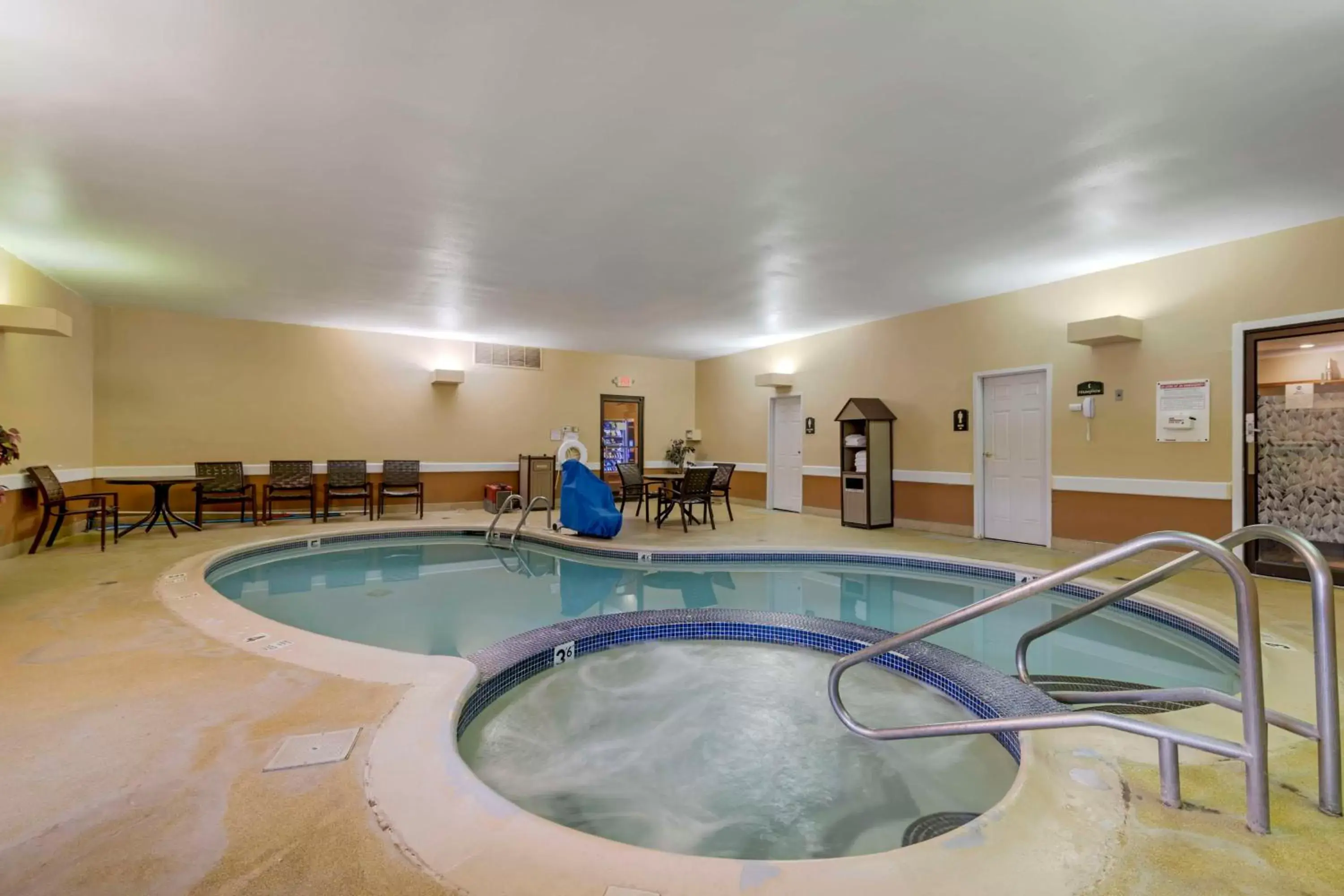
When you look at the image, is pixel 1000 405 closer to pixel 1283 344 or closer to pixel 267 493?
pixel 1283 344

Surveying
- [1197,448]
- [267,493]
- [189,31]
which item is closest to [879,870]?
[189,31]

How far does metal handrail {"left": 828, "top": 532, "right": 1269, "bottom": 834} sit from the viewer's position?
1487 mm

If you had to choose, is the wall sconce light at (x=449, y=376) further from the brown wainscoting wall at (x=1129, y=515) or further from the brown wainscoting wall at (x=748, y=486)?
the brown wainscoting wall at (x=1129, y=515)

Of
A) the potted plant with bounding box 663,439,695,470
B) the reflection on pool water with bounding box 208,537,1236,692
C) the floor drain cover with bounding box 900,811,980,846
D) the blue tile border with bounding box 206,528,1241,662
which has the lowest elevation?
the floor drain cover with bounding box 900,811,980,846

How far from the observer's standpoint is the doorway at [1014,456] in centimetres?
631

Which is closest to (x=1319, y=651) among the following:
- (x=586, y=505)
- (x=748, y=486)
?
(x=586, y=505)

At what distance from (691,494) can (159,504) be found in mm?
5715

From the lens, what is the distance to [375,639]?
12.2 feet

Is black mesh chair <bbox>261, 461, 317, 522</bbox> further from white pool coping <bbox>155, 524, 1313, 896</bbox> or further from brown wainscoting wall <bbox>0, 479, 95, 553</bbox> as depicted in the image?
white pool coping <bbox>155, 524, 1313, 896</bbox>

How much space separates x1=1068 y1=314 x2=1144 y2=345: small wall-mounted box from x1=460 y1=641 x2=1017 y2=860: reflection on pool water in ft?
13.1

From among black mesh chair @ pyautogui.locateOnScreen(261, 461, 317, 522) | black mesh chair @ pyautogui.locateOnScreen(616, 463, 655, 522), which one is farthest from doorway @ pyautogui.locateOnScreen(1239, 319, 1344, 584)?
black mesh chair @ pyautogui.locateOnScreen(261, 461, 317, 522)

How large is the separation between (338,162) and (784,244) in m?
3.14

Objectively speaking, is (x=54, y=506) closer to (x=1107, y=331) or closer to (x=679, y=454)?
(x=679, y=454)

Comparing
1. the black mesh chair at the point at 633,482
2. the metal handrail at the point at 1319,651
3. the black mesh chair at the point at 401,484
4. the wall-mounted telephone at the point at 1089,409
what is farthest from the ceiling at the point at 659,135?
the black mesh chair at the point at 401,484
